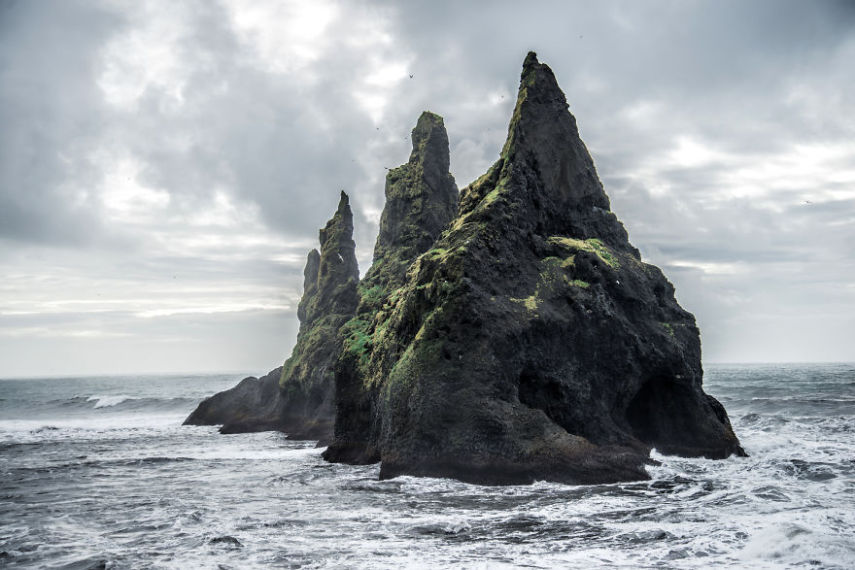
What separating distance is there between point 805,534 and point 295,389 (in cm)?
3574

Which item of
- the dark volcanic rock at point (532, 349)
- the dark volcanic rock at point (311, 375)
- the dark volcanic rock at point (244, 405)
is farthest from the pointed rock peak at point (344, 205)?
the dark volcanic rock at point (532, 349)

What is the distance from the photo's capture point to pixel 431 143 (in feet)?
137

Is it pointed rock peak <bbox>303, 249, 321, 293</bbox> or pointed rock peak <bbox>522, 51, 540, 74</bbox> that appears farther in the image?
pointed rock peak <bbox>303, 249, 321, 293</bbox>

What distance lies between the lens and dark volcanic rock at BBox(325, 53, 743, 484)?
1867 centimetres

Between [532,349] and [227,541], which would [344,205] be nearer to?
[532,349]

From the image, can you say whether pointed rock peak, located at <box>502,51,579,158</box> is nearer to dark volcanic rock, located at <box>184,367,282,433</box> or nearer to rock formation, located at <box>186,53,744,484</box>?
rock formation, located at <box>186,53,744,484</box>

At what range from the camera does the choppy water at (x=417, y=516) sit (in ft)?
35.0

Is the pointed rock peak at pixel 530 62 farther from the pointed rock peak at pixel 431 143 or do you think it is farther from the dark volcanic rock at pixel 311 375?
the dark volcanic rock at pixel 311 375

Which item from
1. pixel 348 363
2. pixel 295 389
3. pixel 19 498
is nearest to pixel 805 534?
pixel 348 363

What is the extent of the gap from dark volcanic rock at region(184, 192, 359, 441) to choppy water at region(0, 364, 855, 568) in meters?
A: 13.1

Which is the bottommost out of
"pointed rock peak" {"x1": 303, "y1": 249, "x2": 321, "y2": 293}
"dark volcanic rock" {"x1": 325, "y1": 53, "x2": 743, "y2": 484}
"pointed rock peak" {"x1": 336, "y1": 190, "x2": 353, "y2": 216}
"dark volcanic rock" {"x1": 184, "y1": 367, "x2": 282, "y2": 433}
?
"dark volcanic rock" {"x1": 184, "y1": 367, "x2": 282, "y2": 433}

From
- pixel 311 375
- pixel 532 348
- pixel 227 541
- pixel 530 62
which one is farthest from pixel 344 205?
pixel 227 541

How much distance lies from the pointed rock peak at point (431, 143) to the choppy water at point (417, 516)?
22932 millimetres

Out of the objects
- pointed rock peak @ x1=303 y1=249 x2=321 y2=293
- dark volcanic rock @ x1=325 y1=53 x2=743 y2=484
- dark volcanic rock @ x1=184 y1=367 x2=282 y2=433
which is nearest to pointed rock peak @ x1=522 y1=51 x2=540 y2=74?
dark volcanic rock @ x1=325 y1=53 x2=743 y2=484
